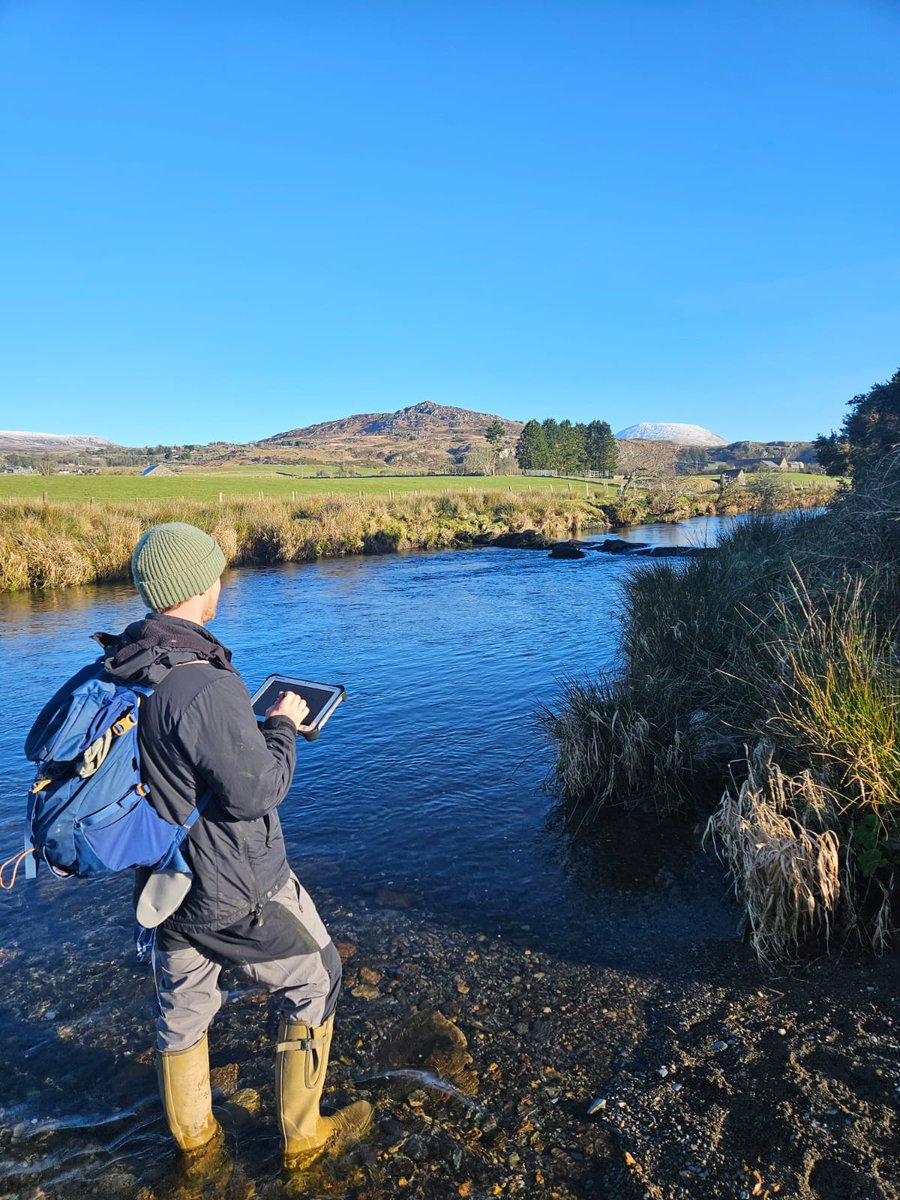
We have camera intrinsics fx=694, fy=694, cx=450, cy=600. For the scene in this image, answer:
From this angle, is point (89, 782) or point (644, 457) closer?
point (89, 782)

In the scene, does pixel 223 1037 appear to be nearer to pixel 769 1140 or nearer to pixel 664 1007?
pixel 664 1007

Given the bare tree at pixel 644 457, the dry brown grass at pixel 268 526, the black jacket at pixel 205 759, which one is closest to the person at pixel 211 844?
the black jacket at pixel 205 759

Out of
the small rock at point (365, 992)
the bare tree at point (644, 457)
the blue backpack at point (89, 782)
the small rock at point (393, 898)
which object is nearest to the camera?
the blue backpack at point (89, 782)

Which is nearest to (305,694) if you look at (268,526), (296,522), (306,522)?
(268,526)

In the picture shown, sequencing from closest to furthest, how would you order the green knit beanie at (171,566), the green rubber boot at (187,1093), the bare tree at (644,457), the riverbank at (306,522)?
1. the green knit beanie at (171,566)
2. the green rubber boot at (187,1093)
3. the riverbank at (306,522)
4. the bare tree at (644,457)

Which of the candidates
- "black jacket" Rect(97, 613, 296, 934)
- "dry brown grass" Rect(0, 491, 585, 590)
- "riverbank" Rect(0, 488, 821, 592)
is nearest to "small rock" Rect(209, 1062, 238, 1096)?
"black jacket" Rect(97, 613, 296, 934)

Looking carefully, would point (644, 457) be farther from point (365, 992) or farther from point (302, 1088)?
point (302, 1088)

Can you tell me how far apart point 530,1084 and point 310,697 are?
2.53 metres

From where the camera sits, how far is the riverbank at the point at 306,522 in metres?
25.6

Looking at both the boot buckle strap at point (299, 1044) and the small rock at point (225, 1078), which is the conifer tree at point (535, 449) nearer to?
the small rock at point (225, 1078)

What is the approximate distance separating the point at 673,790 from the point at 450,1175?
4717mm

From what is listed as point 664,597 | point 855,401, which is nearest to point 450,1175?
point 664,597

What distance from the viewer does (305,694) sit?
3490mm

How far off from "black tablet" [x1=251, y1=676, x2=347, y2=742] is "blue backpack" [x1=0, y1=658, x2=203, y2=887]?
2.43 ft
